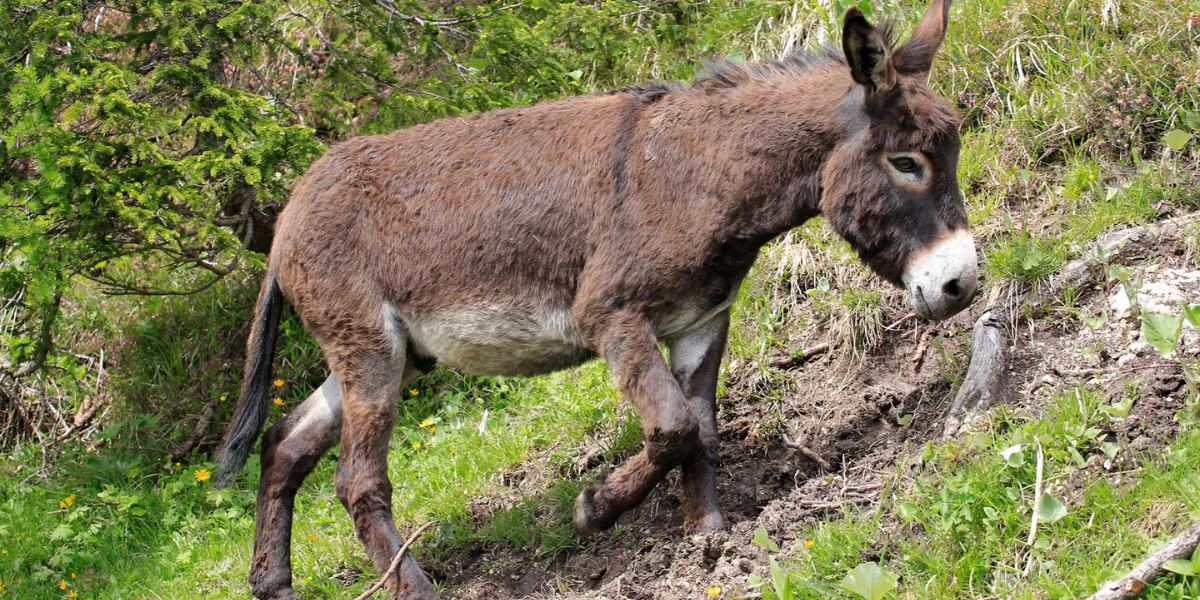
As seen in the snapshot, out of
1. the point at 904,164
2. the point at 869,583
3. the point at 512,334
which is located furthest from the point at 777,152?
the point at 869,583

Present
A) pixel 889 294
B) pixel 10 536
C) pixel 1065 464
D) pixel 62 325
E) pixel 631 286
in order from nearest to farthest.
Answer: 1. pixel 1065 464
2. pixel 631 286
3. pixel 889 294
4. pixel 10 536
5. pixel 62 325

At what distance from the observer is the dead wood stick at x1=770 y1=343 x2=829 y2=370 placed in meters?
4.98

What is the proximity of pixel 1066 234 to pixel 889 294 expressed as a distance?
0.83 metres

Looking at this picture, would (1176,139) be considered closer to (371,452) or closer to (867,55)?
(867,55)

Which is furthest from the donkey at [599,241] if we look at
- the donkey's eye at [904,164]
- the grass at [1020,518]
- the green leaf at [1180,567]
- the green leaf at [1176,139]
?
the green leaf at [1180,567]

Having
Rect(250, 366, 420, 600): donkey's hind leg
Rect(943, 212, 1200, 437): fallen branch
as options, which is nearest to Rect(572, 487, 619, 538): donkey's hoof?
Rect(250, 366, 420, 600): donkey's hind leg

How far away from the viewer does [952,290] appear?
12.2 feet

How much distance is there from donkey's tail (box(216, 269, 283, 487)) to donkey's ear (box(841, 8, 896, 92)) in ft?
8.95

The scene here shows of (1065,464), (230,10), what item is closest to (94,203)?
(230,10)

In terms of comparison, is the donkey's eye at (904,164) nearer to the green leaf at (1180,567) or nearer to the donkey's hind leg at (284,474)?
the green leaf at (1180,567)

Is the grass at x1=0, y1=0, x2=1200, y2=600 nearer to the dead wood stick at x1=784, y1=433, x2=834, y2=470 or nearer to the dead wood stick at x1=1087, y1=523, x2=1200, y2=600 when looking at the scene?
the dead wood stick at x1=1087, y1=523, x2=1200, y2=600

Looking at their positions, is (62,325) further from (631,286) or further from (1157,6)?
(1157,6)

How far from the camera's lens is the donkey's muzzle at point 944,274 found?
3691 mm

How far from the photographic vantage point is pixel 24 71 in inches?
188
